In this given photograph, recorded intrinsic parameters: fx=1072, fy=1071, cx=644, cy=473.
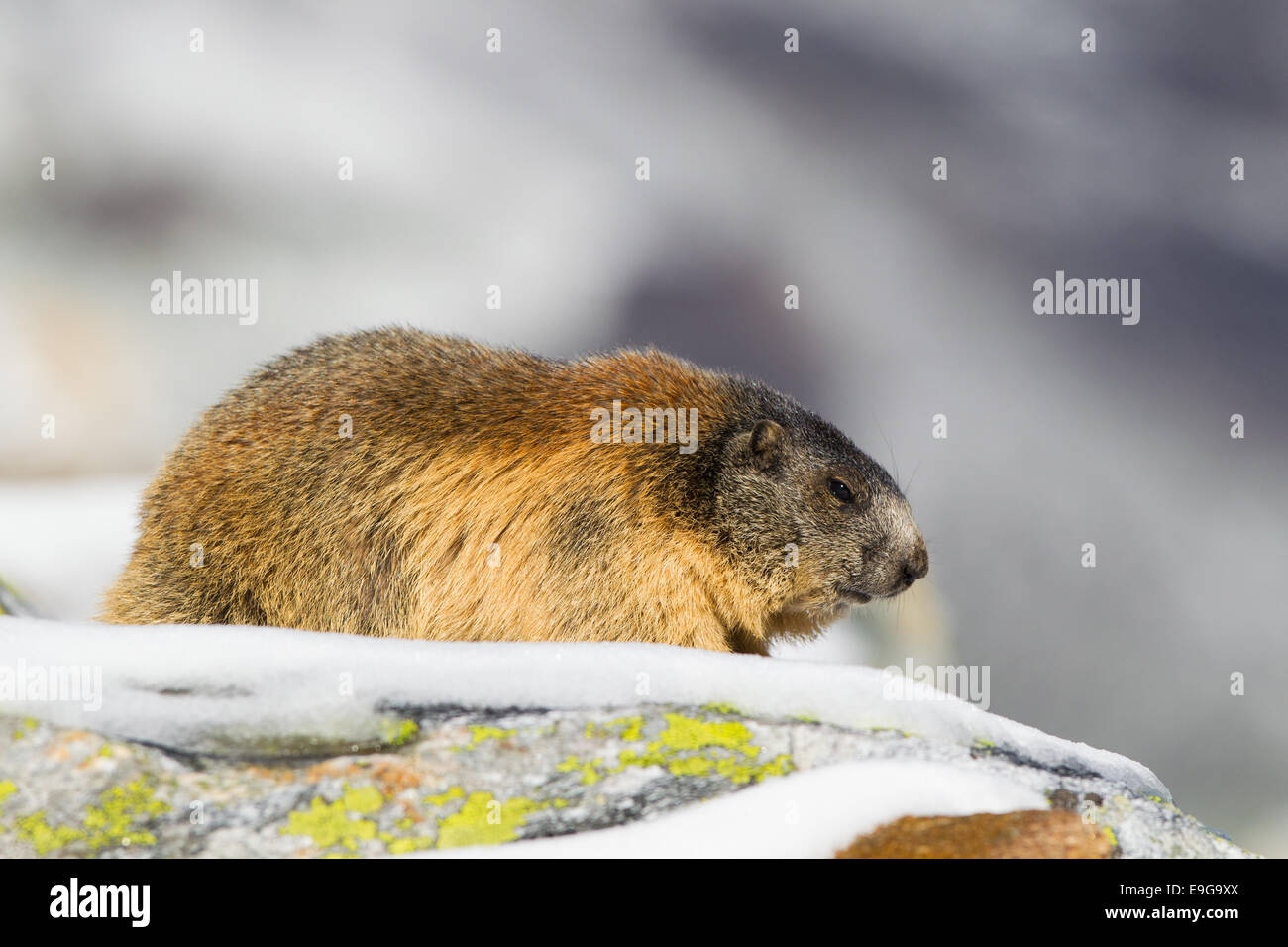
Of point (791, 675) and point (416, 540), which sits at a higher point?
point (416, 540)

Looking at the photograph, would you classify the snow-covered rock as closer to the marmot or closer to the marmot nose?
the marmot

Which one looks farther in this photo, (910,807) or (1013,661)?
(1013,661)

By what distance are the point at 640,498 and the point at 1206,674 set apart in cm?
2084

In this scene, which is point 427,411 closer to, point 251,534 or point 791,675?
point 251,534

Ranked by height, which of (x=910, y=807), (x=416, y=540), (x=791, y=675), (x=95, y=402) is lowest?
(x=910, y=807)

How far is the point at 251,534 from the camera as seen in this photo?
8094mm

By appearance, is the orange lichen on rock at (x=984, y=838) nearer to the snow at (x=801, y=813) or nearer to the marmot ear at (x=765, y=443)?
the snow at (x=801, y=813)

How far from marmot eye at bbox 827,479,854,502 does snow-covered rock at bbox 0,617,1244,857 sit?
228cm

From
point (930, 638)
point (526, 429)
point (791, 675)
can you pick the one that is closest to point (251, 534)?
point (526, 429)

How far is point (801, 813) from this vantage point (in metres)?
→ 5.45

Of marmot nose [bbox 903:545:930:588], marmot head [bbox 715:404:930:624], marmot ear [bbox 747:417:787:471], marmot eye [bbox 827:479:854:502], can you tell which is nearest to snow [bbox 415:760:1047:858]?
marmot head [bbox 715:404:930:624]

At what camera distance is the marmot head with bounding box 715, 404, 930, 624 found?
28.5 ft

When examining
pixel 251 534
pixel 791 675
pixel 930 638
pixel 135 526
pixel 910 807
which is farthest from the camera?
pixel 930 638

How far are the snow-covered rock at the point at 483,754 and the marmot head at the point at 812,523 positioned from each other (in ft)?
6.25
